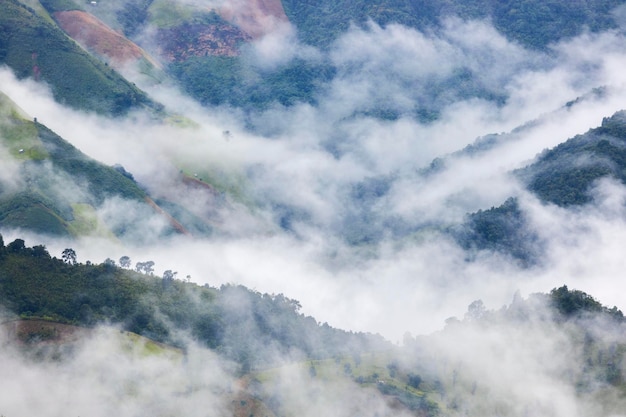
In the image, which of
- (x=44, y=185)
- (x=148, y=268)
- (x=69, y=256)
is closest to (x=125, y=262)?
(x=148, y=268)

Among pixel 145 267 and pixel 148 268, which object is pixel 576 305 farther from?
pixel 145 267

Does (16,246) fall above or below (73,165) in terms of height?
below

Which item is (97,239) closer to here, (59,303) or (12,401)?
(59,303)

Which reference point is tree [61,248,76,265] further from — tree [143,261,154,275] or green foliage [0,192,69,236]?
tree [143,261,154,275]

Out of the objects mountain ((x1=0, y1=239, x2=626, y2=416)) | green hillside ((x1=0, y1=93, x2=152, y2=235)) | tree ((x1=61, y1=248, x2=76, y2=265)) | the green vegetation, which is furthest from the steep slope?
mountain ((x1=0, y1=239, x2=626, y2=416))

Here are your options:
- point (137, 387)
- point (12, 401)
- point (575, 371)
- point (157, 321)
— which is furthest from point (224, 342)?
point (575, 371)

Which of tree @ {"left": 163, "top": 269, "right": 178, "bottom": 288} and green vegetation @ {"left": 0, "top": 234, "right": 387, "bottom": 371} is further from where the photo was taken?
tree @ {"left": 163, "top": 269, "right": 178, "bottom": 288}

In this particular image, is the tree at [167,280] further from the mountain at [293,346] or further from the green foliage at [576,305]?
the green foliage at [576,305]

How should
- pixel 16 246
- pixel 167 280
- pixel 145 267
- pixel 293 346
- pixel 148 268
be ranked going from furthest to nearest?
pixel 145 267 → pixel 148 268 → pixel 293 346 → pixel 167 280 → pixel 16 246
